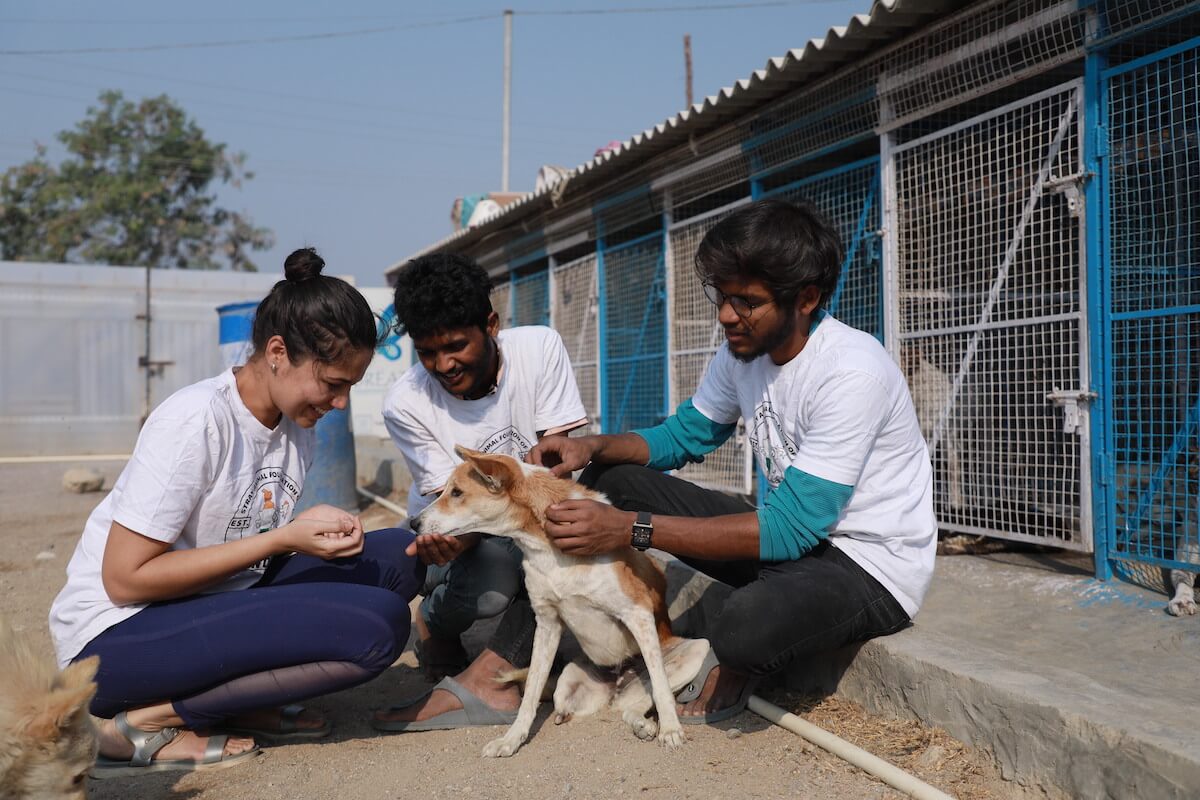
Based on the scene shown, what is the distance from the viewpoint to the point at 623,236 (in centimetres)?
969

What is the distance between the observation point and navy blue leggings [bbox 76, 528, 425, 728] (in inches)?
105

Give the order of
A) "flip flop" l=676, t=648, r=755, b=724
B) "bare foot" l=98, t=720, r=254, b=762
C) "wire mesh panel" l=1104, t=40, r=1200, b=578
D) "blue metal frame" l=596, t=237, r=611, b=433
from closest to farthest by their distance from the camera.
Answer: "bare foot" l=98, t=720, r=254, b=762 < "flip flop" l=676, t=648, r=755, b=724 < "wire mesh panel" l=1104, t=40, r=1200, b=578 < "blue metal frame" l=596, t=237, r=611, b=433

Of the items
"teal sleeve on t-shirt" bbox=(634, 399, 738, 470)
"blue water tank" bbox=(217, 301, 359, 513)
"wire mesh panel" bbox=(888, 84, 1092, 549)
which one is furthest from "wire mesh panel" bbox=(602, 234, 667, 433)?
"teal sleeve on t-shirt" bbox=(634, 399, 738, 470)

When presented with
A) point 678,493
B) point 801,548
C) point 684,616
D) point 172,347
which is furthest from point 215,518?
point 172,347

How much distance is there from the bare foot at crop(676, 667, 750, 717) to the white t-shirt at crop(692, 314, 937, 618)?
642 mm

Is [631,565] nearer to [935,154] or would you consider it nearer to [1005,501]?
[1005,501]

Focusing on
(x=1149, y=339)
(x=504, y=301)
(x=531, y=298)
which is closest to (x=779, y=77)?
(x=1149, y=339)

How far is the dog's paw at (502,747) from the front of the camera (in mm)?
2902

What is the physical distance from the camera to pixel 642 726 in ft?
9.89

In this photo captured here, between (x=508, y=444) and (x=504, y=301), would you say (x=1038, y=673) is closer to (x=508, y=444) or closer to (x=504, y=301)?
(x=508, y=444)

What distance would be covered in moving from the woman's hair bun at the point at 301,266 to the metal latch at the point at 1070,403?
3.37 metres

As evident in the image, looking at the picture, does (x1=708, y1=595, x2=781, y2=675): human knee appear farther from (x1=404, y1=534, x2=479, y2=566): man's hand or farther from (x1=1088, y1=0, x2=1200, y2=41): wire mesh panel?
(x1=1088, y1=0, x2=1200, y2=41): wire mesh panel

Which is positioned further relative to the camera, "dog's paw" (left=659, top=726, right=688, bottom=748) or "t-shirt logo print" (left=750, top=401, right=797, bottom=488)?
"t-shirt logo print" (left=750, top=401, right=797, bottom=488)

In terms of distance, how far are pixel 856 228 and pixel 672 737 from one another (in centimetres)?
387
